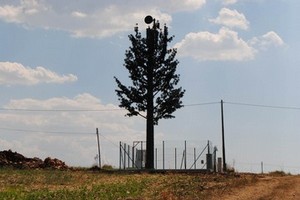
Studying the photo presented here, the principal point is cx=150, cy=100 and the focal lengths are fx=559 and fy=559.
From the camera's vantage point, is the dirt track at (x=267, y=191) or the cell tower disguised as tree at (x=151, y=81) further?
the cell tower disguised as tree at (x=151, y=81)

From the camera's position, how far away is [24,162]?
49.6 m

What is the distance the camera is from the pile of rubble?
46.1 m

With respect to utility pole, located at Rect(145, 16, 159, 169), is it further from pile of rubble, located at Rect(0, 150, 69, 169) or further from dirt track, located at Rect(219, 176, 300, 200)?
dirt track, located at Rect(219, 176, 300, 200)

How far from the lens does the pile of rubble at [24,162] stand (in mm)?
46100

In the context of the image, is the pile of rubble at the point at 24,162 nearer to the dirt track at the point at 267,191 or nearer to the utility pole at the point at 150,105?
the utility pole at the point at 150,105

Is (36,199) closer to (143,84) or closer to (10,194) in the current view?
(10,194)

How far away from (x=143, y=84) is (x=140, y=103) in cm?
174

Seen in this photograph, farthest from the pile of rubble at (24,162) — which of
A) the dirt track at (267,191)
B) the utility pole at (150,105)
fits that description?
the dirt track at (267,191)

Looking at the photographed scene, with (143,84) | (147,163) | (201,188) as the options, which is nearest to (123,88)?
(143,84)

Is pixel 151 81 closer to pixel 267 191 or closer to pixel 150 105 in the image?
pixel 150 105

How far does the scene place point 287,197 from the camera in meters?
21.9

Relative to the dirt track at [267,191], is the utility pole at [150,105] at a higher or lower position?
higher

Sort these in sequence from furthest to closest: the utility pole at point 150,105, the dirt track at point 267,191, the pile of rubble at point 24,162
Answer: the utility pole at point 150,105 → the pile of rubble at point 24,162 → the dirt track at point 267,191

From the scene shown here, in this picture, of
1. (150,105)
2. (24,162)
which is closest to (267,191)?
(150,105)
